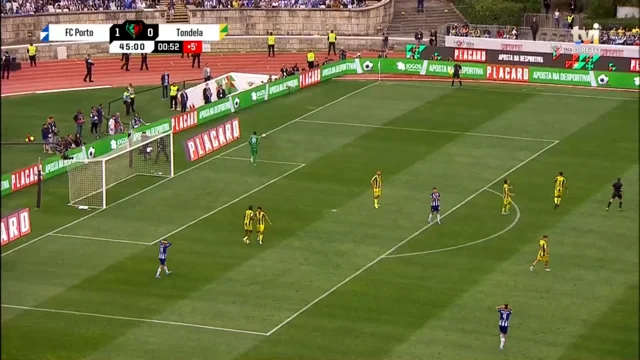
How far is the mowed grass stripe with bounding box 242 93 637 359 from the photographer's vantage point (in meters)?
34.8

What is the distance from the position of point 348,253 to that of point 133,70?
131ft

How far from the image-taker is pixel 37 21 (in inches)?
3238

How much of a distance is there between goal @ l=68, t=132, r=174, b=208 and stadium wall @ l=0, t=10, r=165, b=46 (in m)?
Result: 28.2

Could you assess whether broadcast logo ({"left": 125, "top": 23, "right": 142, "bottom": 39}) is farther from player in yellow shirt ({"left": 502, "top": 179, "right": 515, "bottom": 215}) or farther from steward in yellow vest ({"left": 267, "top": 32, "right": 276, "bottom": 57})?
steward in yellow vest ({"left": 267, "top": 32, "right": 276, "bottom": 57})

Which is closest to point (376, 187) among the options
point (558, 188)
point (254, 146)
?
point (558, 188)

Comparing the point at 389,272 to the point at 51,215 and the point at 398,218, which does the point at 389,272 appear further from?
the point at 51,215

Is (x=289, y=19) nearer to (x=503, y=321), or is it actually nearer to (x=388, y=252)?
(x=388, y=252)

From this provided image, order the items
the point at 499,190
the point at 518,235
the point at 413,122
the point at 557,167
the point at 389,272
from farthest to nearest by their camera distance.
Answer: the point at 413,122, the point at 557,167, the point at 499,190, the point at 518,235, the point at 389,272

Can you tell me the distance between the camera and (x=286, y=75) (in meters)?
73.8

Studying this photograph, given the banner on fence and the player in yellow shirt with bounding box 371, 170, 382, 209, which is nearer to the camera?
the banner on fence

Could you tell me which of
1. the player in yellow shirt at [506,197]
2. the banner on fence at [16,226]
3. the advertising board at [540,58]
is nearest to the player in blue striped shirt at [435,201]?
the player in yellow shirt at [506,197]

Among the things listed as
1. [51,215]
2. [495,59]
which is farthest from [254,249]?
[495,59]

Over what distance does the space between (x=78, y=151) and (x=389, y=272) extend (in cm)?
1837

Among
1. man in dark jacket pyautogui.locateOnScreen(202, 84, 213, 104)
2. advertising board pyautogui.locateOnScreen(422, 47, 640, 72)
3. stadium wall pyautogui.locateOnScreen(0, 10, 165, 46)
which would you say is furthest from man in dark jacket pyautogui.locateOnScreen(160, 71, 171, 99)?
advertising board pyautogui.locateOnScreen(422, 47, 640, 72)
